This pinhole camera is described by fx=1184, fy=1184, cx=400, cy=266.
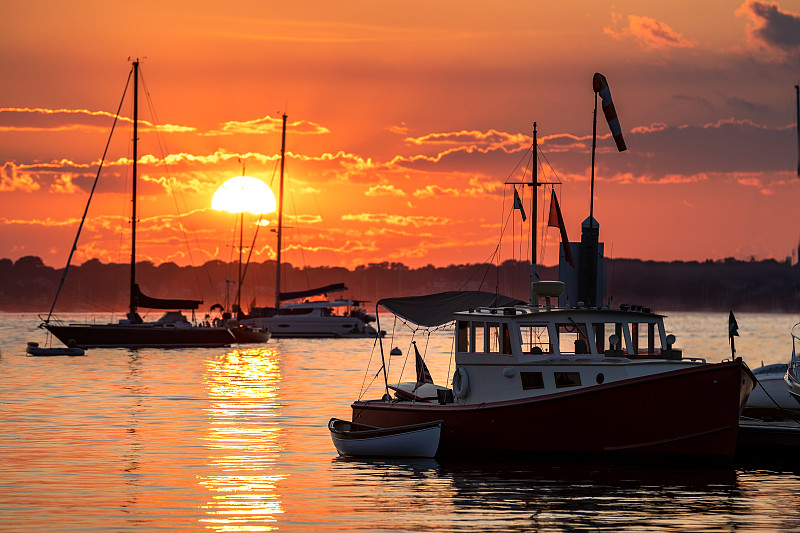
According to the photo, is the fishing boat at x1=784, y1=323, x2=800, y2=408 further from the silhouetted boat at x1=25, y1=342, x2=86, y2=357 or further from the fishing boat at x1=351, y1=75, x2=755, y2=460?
the silhouetted boat at x1=25, y1=342, x2=86, y2=357

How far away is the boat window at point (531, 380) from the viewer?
1314 inches

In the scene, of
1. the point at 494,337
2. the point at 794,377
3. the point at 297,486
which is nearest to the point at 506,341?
the point at 494,337

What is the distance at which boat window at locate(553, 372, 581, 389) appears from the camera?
1293 inches

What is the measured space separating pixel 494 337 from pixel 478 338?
69 cm

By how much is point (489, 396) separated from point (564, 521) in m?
9.95

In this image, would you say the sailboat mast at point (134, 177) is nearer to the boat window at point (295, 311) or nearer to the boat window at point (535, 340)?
the boat window at point (295, 311)

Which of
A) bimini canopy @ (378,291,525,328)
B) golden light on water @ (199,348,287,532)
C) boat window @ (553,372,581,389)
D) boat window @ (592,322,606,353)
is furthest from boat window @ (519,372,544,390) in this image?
golden light on water @ (199,348,287,532)

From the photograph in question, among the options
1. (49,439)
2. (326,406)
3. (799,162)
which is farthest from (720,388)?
(799,162)

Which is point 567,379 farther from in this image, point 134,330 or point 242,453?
point 134,330

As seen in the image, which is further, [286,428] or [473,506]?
[286,428]

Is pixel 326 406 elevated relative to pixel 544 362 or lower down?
lower down

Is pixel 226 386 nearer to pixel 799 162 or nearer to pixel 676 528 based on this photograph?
pixel 799 162

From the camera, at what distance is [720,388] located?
31844 mm

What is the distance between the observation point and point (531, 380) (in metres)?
33.6
